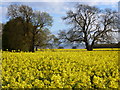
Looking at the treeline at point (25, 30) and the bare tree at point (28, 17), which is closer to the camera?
the treeline at point (25, 30)

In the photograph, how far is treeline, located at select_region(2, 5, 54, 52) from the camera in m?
13.5

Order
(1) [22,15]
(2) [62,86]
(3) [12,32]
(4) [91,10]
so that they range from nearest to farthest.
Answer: (2) [62,86], (3) [12,32], (1) [22,15], (4) [91,10]

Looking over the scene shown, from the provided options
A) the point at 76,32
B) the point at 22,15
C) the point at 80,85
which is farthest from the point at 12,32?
the point at 80,85

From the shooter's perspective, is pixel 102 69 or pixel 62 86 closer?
pixel 62 86

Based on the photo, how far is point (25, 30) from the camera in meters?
14.9

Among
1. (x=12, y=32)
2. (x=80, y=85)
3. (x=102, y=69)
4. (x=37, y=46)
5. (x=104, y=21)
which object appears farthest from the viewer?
(x=104, y=21)

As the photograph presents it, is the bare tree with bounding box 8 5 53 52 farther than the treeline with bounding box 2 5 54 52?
Yes

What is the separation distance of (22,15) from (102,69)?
11643 millimetres

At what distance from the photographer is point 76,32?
20484 millimetres

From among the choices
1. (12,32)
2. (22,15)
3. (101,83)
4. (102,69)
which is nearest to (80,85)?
(101,83)

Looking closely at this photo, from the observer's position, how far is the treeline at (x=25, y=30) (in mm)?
13484

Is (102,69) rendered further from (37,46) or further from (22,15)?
(37,46)

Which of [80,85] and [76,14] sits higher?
[76,14]

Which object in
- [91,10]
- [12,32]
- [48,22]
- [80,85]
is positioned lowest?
[80,85]
